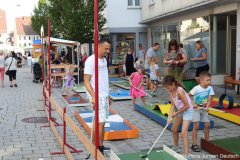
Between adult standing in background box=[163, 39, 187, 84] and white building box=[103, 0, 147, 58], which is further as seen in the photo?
white building box=[103, 0, 147, 58]

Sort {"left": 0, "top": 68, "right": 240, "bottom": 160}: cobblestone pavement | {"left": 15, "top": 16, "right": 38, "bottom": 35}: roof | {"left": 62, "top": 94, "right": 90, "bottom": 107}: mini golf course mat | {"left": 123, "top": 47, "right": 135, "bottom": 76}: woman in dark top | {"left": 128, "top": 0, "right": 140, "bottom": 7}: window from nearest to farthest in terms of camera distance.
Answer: {"left": 0, "top": 68, "right": 240, "bottom": 160}: cobblestone pavement < {"left": 62, "top": 94, "right": 90, "bottom": 107}: mini golf course mat < {"left": 123, "top": 47, "right": 135, "bottom": 76}: woman in dark top < {"left": 128, "top": 0, "right": 140, "bottom": 7}: window < {"left": 15, "top": 16, "right": 38, "bottom": 35}: roof

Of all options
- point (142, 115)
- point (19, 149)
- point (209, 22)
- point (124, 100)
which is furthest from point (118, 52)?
point (19, 149)

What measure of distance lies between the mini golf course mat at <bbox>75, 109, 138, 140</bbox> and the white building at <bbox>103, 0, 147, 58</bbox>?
15579 mm

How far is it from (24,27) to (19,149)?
115 meters

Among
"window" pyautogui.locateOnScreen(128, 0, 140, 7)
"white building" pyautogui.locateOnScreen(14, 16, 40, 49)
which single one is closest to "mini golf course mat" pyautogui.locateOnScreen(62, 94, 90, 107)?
"window" pyautogui.locateOnScreen(128, 0, 140, 7)

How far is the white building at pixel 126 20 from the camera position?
79.8 feet

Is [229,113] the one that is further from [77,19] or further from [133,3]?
[133,3]

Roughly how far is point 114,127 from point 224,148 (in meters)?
2.62

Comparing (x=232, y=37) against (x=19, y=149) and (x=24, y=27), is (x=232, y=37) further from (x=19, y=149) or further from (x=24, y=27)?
(x=24, y=27)

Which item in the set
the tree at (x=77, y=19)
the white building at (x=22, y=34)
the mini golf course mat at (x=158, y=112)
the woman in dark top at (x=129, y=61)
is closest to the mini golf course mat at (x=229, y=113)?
the mini golf course mat at (x=158, y=112)

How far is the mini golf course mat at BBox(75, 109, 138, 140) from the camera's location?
7181mm

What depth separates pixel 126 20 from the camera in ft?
79.9

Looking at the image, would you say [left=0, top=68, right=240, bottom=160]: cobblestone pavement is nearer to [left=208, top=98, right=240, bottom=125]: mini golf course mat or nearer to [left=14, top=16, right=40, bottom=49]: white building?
[left=208, top=98, right=240, bottom=125]: mini golf course mat

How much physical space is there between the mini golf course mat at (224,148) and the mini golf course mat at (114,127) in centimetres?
156
